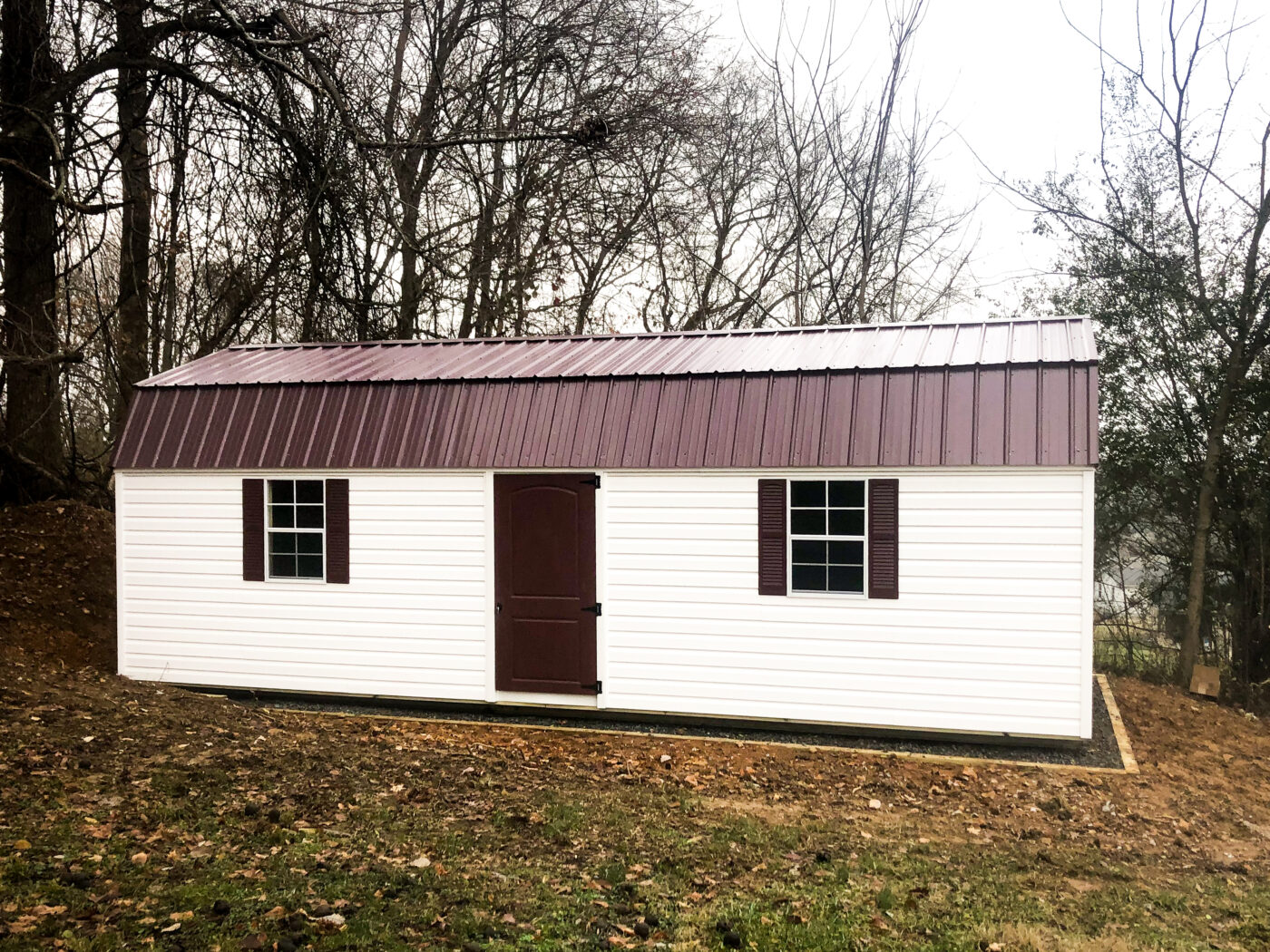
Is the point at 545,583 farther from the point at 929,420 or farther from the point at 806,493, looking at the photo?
the point at 929,420

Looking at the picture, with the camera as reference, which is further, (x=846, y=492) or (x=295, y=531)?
(x=295, y=531)

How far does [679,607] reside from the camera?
8.88m

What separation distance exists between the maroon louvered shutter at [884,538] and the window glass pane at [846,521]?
12cm

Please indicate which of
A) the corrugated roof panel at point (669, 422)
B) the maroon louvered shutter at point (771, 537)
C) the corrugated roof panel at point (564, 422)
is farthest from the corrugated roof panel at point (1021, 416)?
the corrugated roof panel at point (564, 422)

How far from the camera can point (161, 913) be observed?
4.44m

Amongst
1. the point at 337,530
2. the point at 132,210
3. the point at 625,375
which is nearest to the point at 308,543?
the point at 337,530

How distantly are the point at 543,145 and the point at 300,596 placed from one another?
9.97 m

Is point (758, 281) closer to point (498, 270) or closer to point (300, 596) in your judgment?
point (498, 270)

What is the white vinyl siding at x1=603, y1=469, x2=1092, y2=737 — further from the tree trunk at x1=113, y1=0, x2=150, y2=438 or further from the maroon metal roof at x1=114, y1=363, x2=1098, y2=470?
the tree trunk at x1=113, y1=0, x2=150, y2=438

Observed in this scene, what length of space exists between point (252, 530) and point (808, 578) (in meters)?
5.49

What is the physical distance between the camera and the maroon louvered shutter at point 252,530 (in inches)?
386

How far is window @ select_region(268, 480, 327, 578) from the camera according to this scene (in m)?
9.82

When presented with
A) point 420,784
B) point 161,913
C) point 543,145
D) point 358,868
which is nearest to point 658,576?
point 420,784

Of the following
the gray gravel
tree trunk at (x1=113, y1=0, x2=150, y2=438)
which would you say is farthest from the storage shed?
tree trunk at (x1=113, y1=0, x2=150, y2=438)
